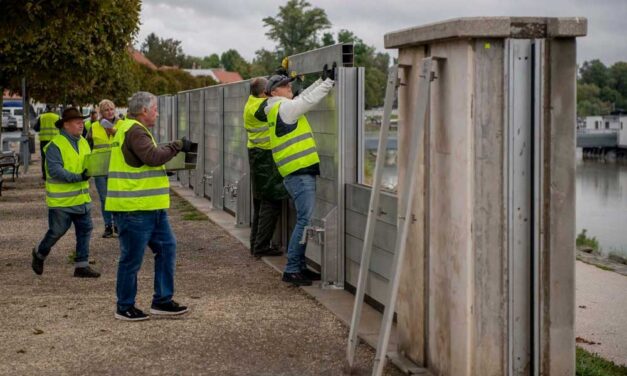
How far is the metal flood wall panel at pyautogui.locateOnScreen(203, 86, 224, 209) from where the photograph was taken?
1727cm

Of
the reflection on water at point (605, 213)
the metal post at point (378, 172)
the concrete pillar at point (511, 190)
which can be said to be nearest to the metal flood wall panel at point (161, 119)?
the reflection on water at point (605, 213)

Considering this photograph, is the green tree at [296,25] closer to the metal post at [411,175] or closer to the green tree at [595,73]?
the green tree at [595,73]

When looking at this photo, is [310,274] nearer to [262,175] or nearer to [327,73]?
[262,175]

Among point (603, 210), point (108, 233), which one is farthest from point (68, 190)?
point (603, 210)

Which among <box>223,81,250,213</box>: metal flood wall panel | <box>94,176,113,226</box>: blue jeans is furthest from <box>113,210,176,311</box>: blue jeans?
<box>223,81,250,213</box>: metal flood wall panel

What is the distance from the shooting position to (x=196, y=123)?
68.1 ft

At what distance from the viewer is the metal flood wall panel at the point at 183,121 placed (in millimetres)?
22297

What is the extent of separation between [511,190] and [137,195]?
3.33 meters

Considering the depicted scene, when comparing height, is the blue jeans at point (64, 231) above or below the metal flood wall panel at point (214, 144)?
below

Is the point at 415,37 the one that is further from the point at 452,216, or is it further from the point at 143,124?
the point at 143,124

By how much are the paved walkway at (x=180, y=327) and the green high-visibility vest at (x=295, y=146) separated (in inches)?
43.0

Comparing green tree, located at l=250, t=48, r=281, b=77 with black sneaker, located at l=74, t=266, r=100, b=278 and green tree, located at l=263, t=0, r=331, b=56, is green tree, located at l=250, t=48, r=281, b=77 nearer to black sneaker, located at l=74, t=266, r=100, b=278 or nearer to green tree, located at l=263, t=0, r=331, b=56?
green tree, located at l=263, t=0, r=331, b=56

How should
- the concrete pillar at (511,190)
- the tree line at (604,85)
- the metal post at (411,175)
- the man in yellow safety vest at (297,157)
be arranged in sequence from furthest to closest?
the tree line at (604,85) < the man in yellow safety vest at (297,157) < the metal post at (411,175) < the concrete pillar at (511,190)

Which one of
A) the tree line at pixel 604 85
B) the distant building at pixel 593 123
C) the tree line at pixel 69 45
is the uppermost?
the tree line at pixel 604 85
